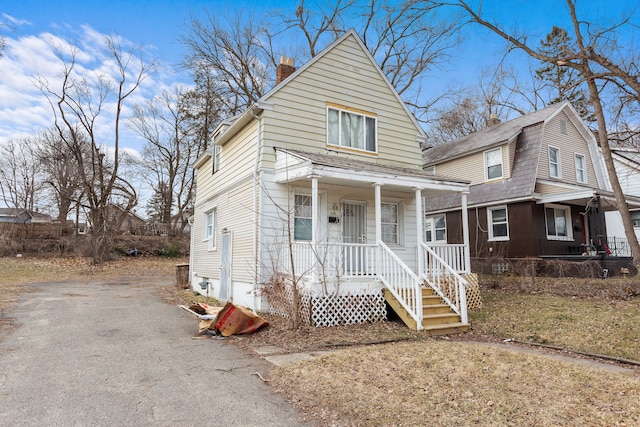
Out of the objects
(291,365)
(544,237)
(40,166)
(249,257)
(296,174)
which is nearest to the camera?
(291,365)

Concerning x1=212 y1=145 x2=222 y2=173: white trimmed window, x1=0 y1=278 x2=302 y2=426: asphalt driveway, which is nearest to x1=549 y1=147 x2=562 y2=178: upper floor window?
x1=212 y1=145 x2=222 y2=173: white trimmed window

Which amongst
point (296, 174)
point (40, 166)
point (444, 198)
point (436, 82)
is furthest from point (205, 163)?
point (40, 166)

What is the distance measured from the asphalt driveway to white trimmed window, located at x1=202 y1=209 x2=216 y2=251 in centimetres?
501

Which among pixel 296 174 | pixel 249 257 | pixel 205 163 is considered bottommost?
pixel 249 257

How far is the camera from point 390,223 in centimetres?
1224

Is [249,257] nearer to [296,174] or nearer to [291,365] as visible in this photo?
→ [296,174]

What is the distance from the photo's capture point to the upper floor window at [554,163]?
18.4 meters

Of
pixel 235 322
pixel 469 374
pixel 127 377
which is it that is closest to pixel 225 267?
pixel 235 322

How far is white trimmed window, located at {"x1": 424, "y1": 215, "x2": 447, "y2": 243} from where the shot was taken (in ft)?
67.9

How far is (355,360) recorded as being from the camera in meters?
5.83

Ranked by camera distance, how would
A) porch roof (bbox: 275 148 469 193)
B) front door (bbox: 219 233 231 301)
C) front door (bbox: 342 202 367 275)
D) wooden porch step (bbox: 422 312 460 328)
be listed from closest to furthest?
1. wooden porch step (bbox: 422 312 460 328)
2. porch roof (bbox: 275 148 469 193)
3. front door (bbox: 342 202 367 275)
4. front door (bbox: 219 233 231 301)

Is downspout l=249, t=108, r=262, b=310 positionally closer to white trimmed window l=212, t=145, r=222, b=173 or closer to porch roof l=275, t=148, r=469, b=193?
porch roof l=275, t=148, r=469, b=193

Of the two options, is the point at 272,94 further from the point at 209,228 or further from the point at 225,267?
the point at 209,228

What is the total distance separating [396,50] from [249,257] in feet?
66.0
